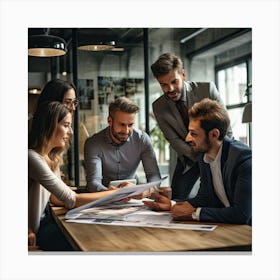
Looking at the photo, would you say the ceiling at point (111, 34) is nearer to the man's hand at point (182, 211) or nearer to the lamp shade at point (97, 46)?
the lamp shade at point (97, 46)

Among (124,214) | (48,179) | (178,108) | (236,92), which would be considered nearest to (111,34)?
(178,108)

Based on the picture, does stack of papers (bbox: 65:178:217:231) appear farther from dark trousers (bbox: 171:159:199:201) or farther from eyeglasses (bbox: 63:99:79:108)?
eyeglasses (bbox: 63:99:79:108)

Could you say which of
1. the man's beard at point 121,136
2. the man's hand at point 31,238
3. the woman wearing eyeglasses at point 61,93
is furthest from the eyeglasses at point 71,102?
the man's hand at point 31,238

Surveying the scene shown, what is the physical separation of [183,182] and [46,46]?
1.03 meters

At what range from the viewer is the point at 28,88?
262 centimetres

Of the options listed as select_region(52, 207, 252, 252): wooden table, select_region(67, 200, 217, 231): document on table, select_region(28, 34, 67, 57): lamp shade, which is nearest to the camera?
select_region(52, 207, 252, 252): wooden table

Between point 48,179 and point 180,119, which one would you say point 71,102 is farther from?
point 180,119

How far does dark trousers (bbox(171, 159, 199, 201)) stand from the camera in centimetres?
265

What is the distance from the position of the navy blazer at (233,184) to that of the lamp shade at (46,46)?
0.96 m

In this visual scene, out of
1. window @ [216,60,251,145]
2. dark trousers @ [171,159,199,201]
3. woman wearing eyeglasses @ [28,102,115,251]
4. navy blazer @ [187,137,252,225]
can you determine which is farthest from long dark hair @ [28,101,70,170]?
window @ [216,60,251,145]

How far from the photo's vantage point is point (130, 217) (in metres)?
2.48
